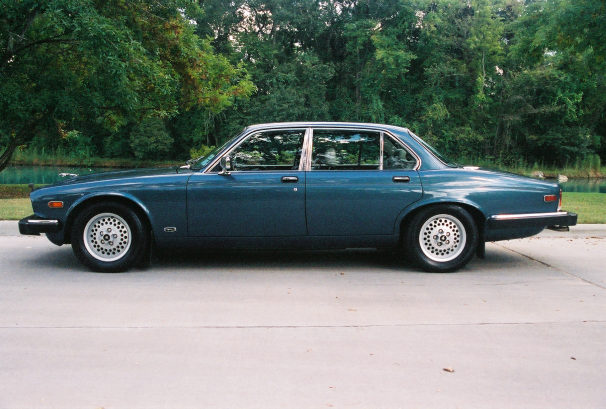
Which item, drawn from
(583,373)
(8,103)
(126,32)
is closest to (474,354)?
(583,373)

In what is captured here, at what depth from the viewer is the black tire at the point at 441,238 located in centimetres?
698

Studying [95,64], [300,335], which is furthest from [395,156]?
[95,64]

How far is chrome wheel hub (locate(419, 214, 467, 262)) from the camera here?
7.02 m

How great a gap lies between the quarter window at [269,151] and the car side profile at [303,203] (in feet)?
0.04

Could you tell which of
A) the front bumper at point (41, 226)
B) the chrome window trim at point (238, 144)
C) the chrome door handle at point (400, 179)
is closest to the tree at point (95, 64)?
the front bumper at point (41, 226)

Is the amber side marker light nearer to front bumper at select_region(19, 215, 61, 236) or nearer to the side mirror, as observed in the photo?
the side mirror

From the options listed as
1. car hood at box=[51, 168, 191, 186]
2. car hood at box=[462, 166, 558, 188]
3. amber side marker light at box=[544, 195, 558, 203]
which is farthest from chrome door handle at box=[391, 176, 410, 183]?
car hood at box=[51, 168, 191, 186]

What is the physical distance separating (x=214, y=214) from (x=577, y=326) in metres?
3.74

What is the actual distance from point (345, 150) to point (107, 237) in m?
2.80

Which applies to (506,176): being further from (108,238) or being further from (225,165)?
(108,238)

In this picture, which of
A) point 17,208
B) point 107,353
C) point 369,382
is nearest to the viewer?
point 369,382

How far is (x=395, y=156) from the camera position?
7160 millimetres

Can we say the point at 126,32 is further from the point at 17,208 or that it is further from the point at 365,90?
the point at 365,90

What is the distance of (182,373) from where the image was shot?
3830 millimetres
